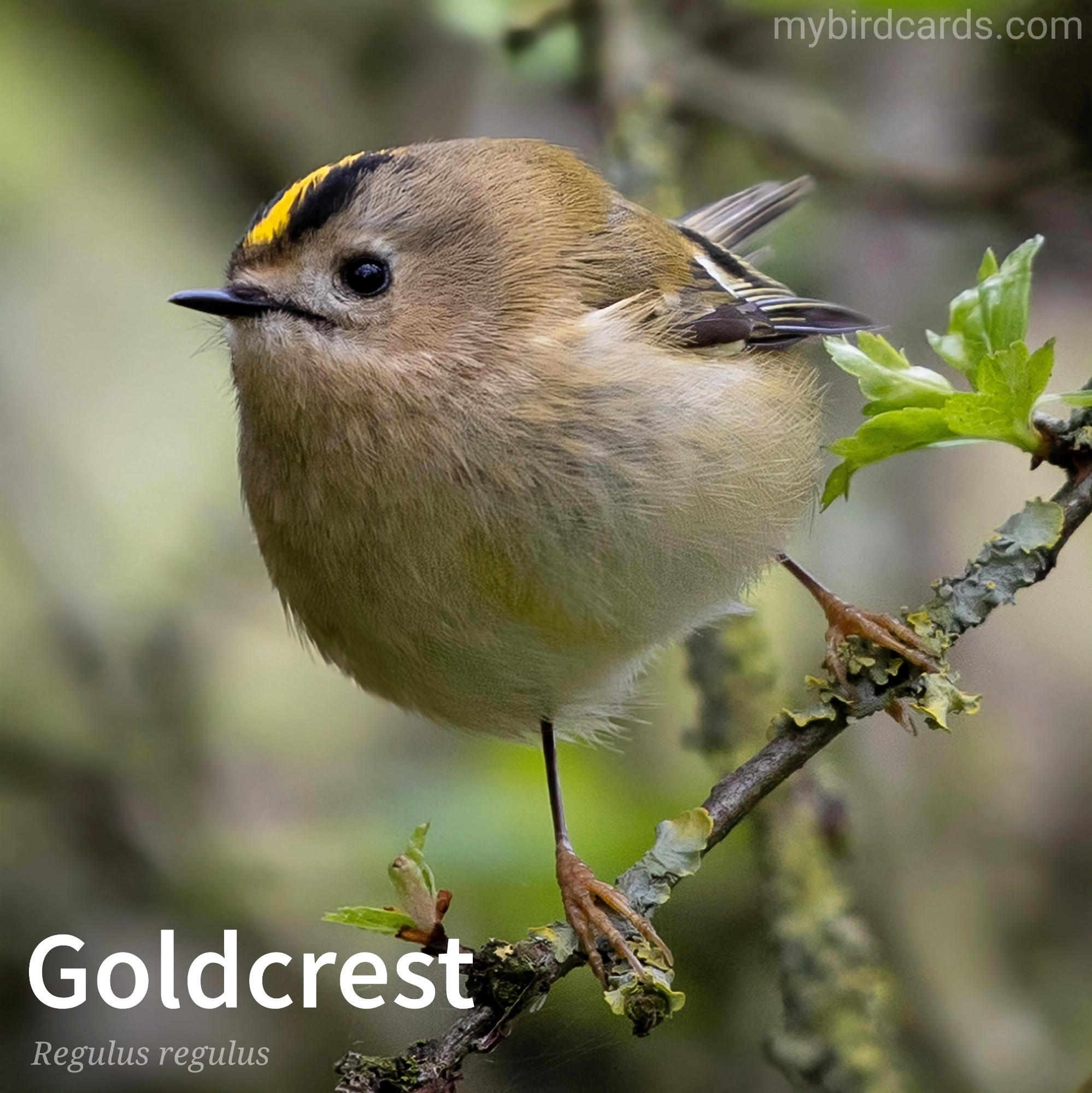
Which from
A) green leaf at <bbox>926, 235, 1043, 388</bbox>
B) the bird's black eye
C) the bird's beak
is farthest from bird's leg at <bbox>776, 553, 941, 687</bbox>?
the bird's beak

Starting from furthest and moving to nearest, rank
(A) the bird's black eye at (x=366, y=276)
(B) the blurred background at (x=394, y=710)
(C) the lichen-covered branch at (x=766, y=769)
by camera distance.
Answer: (B) the blurred background at (x=394, y=710) → (A) the bird's black eye at (x=366, y=276) → (C) the lichen-covered branch at (x=766, y=769)

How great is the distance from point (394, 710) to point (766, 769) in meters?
2.37

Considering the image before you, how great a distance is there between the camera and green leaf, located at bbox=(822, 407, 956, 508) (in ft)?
6.57

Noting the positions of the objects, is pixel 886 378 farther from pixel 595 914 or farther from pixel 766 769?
pixel 595 914

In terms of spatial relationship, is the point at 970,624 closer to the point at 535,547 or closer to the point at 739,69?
the point at 535,547

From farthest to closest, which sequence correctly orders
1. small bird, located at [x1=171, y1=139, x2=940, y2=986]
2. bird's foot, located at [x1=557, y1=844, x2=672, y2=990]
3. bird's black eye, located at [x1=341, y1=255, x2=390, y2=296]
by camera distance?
bird's black eye, located at [x1=341, y1=255, x2=390, y2=296], small bird, located at [x1=171, y1=139, x2=940, y2=986], bird's foot, located at [x1=557, y1=844, x2=672, y2=990]

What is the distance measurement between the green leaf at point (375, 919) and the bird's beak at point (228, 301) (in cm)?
111

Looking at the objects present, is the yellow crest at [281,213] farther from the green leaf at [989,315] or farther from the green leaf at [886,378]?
the green leaf at [989,315]

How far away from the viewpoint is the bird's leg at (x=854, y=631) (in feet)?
7.63

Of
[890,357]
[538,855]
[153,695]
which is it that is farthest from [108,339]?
[890,357]

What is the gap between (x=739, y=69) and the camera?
13.5 ft

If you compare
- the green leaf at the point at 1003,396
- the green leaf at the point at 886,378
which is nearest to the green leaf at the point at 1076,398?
the green leaf at the point at 1003,396

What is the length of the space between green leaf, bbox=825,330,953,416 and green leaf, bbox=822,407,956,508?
19 mm

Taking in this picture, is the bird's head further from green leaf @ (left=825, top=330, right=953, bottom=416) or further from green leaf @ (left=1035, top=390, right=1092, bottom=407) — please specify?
green leaf @ (left=1035, top=390, right=1092, bottom=407)
